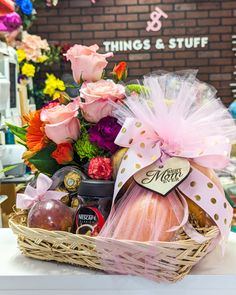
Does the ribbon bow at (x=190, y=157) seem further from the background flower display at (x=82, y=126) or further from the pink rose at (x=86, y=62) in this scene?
the pink rose at (x=86, y=62)

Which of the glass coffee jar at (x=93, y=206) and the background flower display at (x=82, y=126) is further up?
the background flower display at (x=82, y=126)

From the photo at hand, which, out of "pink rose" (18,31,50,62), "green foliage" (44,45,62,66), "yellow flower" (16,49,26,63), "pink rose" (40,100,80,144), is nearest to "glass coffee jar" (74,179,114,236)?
"pink rose" (40,100,80,144)

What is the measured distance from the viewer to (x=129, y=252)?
0.79 metres

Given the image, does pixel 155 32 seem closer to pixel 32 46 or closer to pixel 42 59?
pixel 42 59

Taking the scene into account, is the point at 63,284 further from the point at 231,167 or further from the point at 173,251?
the point at 231,167

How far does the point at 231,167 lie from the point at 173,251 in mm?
243

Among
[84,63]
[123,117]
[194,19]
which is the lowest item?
[123,117]

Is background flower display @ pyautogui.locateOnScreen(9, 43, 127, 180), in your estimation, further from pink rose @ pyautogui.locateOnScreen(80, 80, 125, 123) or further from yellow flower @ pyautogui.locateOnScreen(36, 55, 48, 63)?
yellow flower @ pyautogui.locateOnScreen(36, 55, 48, 63)

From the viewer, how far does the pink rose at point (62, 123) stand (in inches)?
37.3

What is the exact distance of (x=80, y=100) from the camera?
38.5 inches

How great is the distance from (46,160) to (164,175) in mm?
287

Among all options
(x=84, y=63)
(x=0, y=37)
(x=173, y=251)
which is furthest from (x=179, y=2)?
(x=173, y=251)

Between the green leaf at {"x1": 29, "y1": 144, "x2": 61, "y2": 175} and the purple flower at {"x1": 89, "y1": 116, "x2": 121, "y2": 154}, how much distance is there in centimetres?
11

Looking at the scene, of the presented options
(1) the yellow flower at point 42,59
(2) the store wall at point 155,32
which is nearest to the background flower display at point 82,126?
(1) the yellow flower at point 42,59
